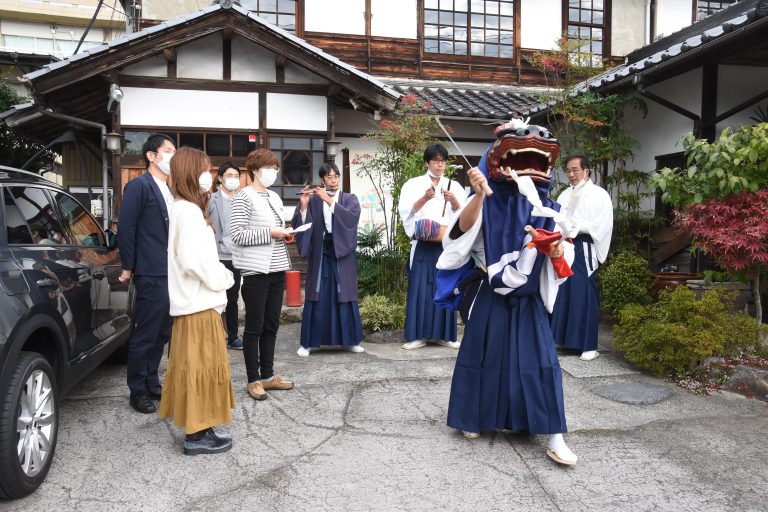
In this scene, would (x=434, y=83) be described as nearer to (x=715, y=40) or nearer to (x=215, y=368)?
(x=715, y=40)

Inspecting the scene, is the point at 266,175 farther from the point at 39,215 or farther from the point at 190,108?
the point at 190,108

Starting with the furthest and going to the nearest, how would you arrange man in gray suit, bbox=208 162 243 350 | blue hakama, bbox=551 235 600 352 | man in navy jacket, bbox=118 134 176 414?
man in gray suit, bbox=208 162 243 350, blue hakama, bbox=551 235 600 352, man in navy jacket, bbox=118 134 176 414

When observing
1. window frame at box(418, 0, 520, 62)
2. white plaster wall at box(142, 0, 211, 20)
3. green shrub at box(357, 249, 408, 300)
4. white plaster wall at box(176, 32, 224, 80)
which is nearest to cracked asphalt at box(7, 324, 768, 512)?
green shrub at box(357, 249, 408, 300)

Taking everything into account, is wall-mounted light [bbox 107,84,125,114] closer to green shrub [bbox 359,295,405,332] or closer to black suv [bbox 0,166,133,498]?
black suv [bbox 0,166,133,498]

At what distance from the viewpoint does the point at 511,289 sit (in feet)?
11.3

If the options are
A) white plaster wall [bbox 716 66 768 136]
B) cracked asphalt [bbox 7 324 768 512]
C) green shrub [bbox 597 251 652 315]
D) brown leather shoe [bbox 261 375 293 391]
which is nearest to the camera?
cracked asphalt [bbox 7 324 768 512]

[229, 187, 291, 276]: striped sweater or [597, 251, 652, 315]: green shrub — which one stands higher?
[229, 187, 291, 276]: striped sweater

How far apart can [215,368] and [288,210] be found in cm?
618

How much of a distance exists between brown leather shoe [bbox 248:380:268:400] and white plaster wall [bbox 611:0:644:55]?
11478 mm

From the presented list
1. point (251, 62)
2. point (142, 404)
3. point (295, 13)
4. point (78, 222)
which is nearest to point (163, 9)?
point (295, 13)

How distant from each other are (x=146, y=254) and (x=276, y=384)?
4.91 ft

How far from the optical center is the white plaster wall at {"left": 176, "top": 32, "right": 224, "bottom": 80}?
A: 8883mm

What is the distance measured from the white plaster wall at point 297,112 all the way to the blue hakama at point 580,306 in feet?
16.4

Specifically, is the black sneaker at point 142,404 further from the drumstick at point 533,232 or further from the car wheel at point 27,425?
the drumstick at point 533,232
